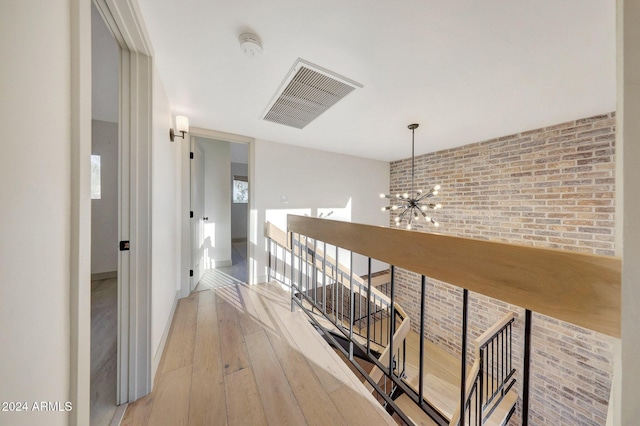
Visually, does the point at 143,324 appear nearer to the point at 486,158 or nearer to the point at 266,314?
the point at 266,314

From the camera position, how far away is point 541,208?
2480 mm

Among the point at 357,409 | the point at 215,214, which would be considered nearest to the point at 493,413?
the point at 357,409

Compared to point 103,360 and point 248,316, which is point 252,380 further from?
point 103,360

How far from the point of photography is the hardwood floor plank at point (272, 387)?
108 cm

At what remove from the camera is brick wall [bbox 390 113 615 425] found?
2.09 meters

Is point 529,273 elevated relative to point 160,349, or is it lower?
elevated

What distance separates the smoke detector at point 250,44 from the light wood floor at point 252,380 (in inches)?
81.4

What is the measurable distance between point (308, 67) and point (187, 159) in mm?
1887

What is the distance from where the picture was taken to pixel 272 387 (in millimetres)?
1250

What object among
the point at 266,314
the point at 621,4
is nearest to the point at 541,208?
the point at 621,4

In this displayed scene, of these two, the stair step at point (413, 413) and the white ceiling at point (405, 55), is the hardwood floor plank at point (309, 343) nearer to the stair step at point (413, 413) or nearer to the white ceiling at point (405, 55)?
the stair step at point (413, 413)

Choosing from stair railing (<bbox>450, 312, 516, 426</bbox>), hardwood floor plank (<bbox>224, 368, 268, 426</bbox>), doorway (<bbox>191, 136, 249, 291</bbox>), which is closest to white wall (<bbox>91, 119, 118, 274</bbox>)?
doorway (<bbox>191, 136, 249, 291</bbox>)

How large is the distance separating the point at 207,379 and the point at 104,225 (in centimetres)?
304

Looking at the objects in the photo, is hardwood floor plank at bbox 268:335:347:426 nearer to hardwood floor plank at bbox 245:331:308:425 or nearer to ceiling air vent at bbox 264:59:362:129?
hardwood floor plank at bbox 245:331:308:425
